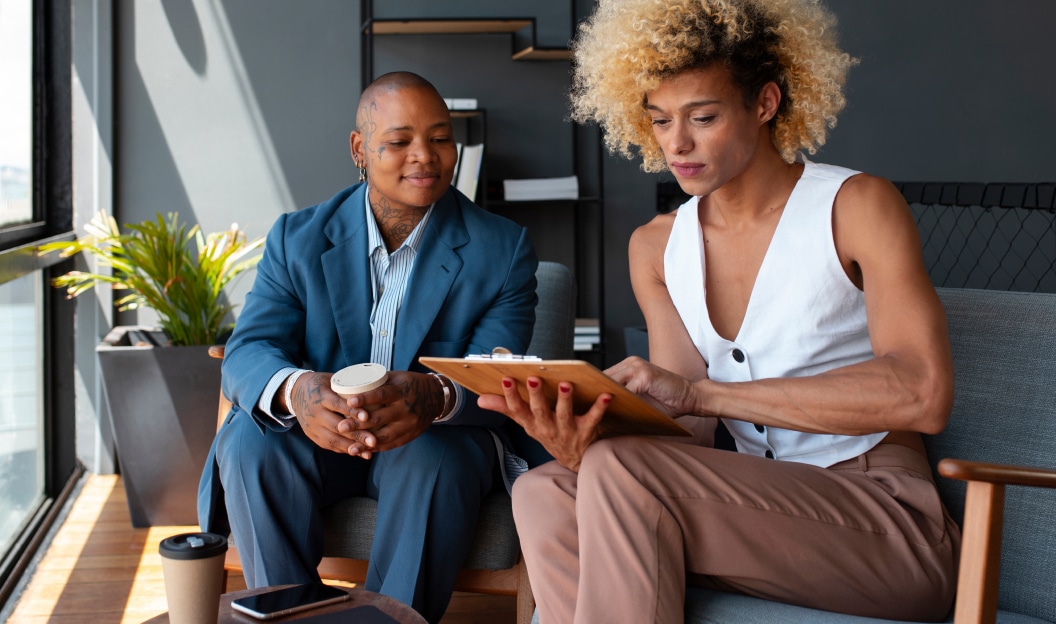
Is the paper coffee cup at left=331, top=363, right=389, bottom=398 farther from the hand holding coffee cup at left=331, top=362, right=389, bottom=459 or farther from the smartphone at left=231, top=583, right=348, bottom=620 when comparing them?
the smartphone at left=231, top=583, right=348, bottom=620

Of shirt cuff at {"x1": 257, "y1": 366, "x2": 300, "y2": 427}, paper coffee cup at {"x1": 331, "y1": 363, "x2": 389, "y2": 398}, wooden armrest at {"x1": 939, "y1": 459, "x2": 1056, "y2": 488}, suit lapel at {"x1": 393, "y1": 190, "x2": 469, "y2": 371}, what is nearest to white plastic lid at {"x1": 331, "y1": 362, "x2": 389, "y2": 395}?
paper coffee cup at {"x1": 331, "y1": 363, "x2": 389, "y2": 398}

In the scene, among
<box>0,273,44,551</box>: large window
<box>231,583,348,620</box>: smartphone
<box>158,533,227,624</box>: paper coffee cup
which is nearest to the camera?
<box>158,533,227,624</box>: paper coffee cup

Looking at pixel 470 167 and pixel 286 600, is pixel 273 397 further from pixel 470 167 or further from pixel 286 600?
pixel 470 167

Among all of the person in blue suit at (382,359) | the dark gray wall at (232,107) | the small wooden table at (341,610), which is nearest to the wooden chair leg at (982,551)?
the small wooden table at (341,610)

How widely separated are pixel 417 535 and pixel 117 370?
5.71 ft

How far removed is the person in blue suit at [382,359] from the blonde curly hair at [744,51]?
0.45m

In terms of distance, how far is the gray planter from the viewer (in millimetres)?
3137

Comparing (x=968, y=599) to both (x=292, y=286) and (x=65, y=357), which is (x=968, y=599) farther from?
(x=65, y=357)

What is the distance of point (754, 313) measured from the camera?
1696 mm

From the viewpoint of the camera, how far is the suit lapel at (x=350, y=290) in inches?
81.0

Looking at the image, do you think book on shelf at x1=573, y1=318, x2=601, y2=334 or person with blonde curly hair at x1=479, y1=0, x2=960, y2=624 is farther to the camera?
book on shelf at x1=573, y1=318, x2=601, y2=334

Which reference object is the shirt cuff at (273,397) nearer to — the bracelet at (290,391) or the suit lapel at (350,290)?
the bracelet at (290,391)

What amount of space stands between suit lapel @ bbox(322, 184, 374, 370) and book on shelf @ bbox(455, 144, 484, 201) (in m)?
1.75

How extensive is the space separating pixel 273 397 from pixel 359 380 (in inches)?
11.0
